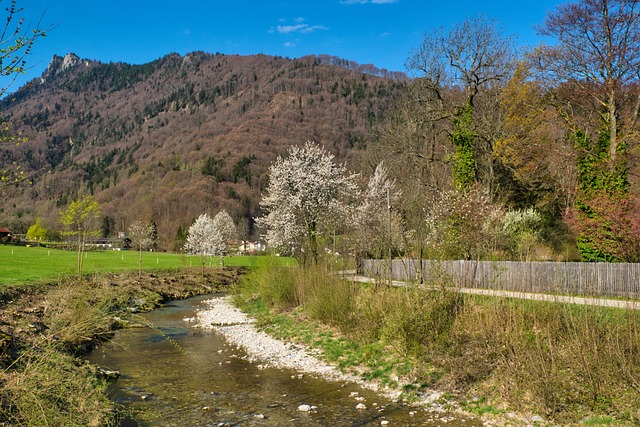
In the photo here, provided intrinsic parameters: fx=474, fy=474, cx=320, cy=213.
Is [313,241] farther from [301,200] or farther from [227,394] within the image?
[227,394]

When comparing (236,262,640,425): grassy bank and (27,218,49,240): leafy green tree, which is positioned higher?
(27,218,49,240): leafy green tree

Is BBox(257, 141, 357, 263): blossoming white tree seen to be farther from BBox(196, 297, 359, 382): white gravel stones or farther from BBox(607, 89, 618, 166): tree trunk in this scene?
BBox(607, 89, 618, 166): tree trunk

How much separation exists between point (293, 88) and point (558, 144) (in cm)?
17770

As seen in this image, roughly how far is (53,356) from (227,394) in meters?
3.95

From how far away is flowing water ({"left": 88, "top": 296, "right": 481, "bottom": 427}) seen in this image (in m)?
9.62

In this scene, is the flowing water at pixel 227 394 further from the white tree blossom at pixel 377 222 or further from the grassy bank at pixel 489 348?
the white tree blossom at pixel 377 222

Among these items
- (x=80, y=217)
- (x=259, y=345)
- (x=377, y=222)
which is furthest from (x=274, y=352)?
(x=80, y=217)

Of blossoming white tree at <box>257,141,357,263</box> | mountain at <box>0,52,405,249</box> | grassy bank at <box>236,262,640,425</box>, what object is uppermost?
mountain at <box>0,52,405,249</box>

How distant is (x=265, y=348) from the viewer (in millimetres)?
16625

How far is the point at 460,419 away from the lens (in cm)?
958

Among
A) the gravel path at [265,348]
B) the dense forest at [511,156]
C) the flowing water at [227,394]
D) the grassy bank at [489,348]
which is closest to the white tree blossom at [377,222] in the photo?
the dense forest at [511,156]

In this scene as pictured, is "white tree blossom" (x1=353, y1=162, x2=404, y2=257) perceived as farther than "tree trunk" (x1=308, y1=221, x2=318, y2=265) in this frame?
No

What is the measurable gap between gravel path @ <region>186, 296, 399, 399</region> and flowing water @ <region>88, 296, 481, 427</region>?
416 millimetres

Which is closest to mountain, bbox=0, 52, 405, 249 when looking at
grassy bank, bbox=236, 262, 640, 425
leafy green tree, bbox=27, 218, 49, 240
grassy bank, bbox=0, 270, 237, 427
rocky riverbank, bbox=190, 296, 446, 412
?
leafy green tree, bbox=27, 218, 49, 240
